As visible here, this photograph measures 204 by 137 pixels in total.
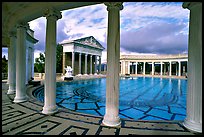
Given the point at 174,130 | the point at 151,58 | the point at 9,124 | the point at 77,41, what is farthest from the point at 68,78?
the point at 151,58

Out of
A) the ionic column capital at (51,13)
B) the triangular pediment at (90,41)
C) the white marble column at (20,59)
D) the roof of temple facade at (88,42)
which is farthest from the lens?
the triangular pediment at (90,41)

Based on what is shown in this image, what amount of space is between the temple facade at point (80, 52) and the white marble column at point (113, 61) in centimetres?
4317

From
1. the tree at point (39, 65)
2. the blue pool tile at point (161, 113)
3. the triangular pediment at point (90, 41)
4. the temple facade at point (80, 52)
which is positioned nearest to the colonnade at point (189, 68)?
the blue pool tile at point (161, 113)

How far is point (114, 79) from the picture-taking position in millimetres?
5855

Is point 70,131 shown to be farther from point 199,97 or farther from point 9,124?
point 199,97

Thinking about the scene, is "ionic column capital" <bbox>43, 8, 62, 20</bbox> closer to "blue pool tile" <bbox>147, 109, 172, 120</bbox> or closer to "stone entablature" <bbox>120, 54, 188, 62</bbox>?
"blue pool tile" <bbox>147, 109, 172, 120</bbox>

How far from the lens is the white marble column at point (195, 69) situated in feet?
17.1

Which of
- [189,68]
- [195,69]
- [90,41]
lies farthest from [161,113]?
[90,41]

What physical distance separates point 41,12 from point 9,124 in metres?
6.11

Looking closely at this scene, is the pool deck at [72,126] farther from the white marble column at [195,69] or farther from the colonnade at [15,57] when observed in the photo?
the colonnade at [15,57]

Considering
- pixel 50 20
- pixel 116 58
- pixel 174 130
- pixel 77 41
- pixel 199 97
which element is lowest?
pixel 174 130

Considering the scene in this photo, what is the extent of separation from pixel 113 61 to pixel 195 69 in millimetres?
3272

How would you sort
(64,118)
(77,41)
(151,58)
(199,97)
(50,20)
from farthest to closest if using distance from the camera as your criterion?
(151,58)
(77,41)
(50,20)
(64,118)
(199,97)

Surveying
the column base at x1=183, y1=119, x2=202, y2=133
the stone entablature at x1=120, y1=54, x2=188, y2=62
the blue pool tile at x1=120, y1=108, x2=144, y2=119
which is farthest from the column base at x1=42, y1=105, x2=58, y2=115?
the stone entablature at x1=120, y1=54, x2=188, y2=62
